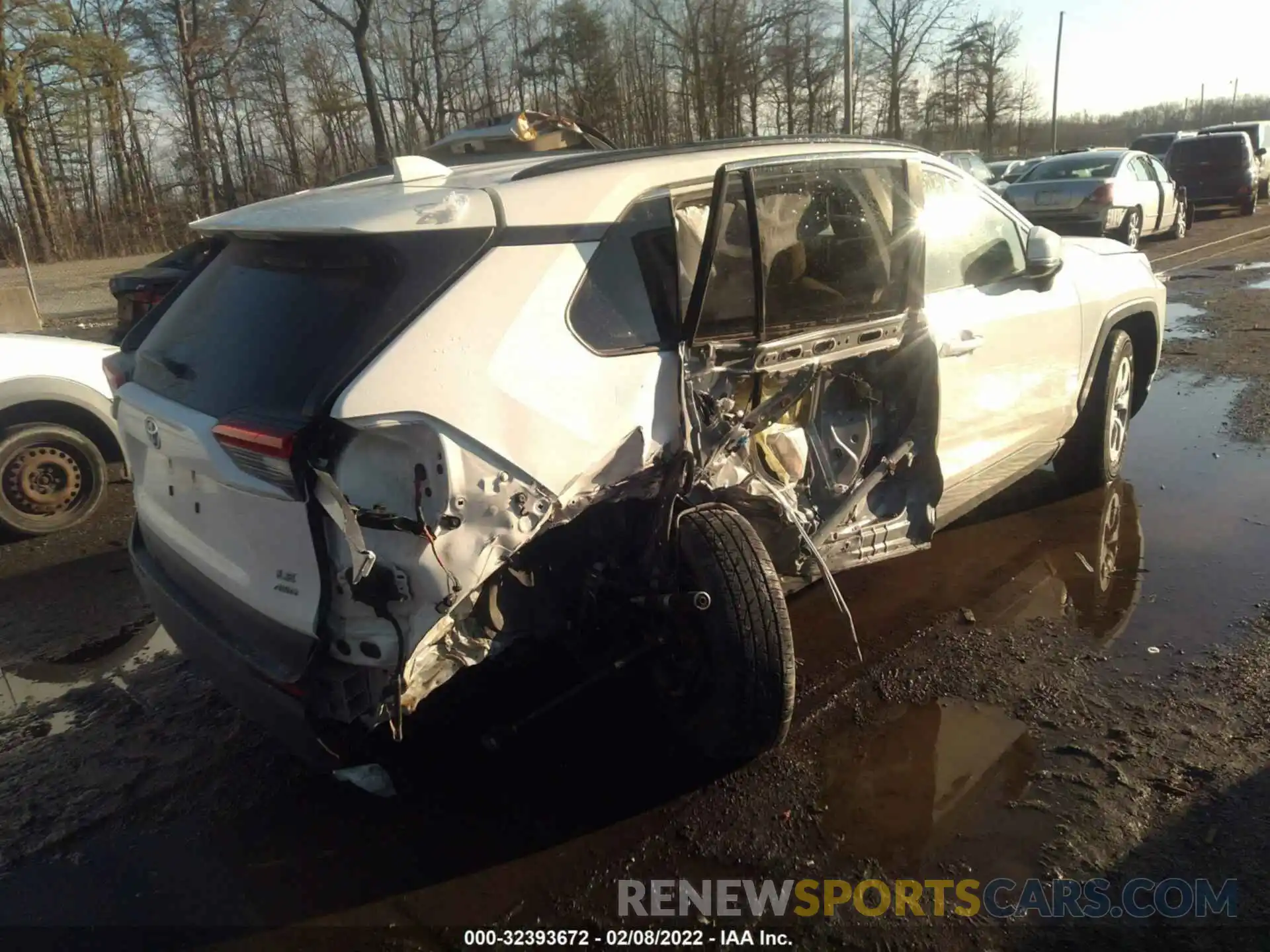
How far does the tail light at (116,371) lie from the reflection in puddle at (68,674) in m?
1.07

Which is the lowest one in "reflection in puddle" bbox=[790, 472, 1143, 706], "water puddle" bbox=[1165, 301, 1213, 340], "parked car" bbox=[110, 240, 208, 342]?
"water puddle" bbox=[1165, 301, 1213, 340]

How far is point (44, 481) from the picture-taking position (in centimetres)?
570

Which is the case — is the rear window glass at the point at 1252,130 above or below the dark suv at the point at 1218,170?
above

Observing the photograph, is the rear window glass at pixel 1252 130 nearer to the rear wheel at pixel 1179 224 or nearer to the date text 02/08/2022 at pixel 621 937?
the rear wheel at pixel 1179 224

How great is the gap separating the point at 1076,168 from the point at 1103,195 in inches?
68.0

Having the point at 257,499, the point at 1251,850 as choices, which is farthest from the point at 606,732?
the point at 1251,850

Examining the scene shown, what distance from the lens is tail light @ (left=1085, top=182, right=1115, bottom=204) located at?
1541 cm

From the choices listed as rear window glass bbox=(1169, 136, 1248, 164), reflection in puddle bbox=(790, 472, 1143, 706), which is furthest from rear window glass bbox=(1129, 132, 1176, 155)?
reflection in puddle bbox=(790, 472, 1143, 706)

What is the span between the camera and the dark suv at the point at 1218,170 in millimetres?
21359

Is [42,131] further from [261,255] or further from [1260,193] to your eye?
[1260,193]

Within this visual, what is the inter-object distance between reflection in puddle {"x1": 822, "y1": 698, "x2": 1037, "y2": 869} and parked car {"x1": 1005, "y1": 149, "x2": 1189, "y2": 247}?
46.7 feet

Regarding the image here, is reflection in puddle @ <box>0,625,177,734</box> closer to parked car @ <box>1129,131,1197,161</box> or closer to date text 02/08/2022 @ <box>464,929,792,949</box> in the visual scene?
date text 02/08/2022 @ <box>464,929,792,949</box>

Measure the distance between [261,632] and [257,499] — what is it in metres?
0.40

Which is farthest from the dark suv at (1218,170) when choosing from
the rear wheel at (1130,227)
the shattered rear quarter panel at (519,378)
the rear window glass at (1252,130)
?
the shattered rear quarter panel at (519,378)
